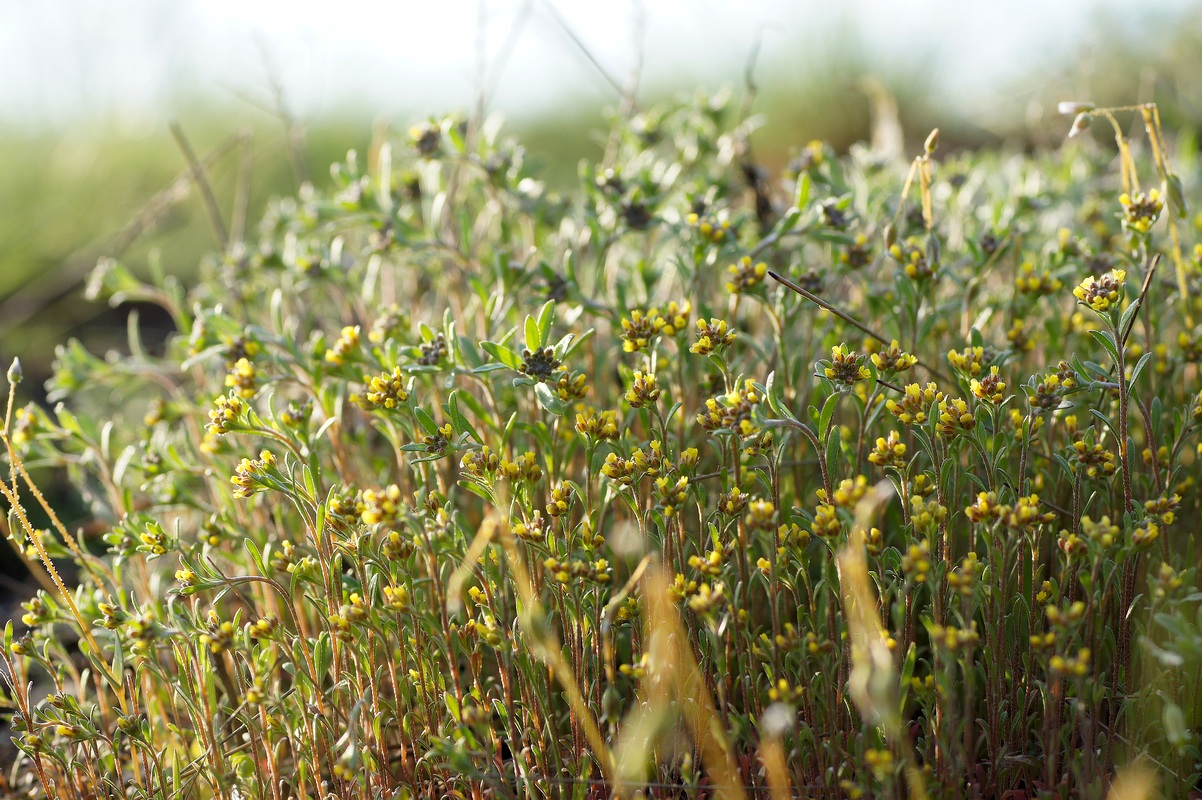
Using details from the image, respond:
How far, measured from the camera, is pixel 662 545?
1.51m

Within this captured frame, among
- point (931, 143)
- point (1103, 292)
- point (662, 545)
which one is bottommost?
point (662, 545)

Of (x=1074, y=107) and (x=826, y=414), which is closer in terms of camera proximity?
(x=826, y=414)

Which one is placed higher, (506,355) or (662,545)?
(506,355)

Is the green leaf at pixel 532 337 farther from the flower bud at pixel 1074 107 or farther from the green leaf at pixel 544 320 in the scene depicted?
the flower bud at pixel 1074 107

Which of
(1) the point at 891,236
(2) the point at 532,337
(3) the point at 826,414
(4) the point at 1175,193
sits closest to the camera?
(3) the point at 826,414

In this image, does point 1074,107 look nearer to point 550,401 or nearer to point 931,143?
point 931,143

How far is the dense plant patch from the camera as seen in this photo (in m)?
1.32

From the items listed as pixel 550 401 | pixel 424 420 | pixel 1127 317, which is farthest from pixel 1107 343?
pixel 424 420

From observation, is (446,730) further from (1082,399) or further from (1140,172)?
(1140,172)

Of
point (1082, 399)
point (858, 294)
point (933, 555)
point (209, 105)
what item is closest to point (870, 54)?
point (209, 105)

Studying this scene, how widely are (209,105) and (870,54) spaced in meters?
5.97

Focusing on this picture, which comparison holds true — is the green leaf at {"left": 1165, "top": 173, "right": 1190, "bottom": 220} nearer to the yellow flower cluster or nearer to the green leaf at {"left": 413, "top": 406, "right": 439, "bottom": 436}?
the yellow flower cluster

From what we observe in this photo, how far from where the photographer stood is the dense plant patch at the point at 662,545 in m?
1.32

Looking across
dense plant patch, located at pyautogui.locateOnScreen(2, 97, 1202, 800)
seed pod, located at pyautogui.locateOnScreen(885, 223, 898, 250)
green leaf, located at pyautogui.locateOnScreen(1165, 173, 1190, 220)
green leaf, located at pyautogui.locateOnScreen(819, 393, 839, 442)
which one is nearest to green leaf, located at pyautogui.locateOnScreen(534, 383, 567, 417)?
dense plant patch, located at pyautogui.locateOnScreen(2, 97, 1202, 800)
